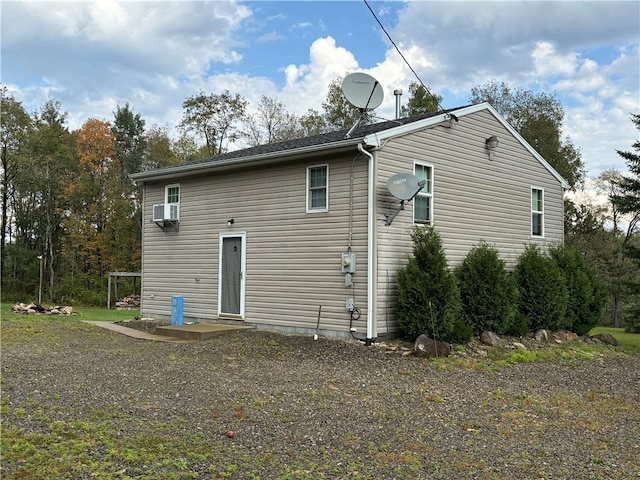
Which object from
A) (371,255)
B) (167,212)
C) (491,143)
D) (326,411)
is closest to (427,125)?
(491,143)

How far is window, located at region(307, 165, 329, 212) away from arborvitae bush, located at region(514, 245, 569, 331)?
187 inches

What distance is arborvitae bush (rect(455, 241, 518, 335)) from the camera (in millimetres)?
11109

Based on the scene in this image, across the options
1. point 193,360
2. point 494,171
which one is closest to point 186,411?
point 193,360

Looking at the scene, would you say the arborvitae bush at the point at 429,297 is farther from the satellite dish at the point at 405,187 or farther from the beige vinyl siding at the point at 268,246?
the satellite dish at the point at 405,187

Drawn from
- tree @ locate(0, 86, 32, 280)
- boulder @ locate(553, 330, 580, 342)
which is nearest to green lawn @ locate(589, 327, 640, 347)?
boulder @ locate(553, 330, 580, 342)

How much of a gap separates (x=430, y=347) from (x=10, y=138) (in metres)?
29.2

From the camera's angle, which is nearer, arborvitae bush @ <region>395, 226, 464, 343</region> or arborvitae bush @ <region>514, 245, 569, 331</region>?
arborvitae bush @ <region>395, 226, 464, 343</region>

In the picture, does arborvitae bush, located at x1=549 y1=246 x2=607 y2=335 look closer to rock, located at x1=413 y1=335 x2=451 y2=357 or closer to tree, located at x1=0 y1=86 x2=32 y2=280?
rock, located at x1=413 y1=335 x2=451 y2=357

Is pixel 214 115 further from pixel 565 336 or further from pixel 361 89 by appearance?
pixel 565 336

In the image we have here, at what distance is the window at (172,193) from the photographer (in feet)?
47.2

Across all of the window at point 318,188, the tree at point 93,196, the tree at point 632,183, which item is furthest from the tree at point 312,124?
the window at point 318,188

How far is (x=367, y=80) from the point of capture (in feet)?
38.3

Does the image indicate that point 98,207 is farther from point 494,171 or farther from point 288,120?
point 494,171

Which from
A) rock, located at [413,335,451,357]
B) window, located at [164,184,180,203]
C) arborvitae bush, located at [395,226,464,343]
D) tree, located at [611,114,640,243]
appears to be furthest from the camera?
tree, located at [611,114,640,243]
